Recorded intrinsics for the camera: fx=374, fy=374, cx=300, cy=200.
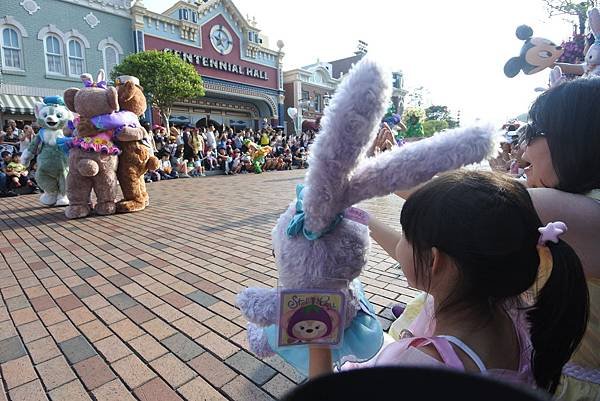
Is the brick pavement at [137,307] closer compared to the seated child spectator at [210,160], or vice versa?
the brick pavement at [137,307]

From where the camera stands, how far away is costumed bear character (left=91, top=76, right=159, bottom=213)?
5289 millimetres

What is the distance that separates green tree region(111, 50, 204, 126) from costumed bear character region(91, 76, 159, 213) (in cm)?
1117

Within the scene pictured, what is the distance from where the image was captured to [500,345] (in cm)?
95

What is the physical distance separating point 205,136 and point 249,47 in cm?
1261

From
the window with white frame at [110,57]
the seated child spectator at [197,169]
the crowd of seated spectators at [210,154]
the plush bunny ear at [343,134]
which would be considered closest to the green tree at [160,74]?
the window with white frame at [110,57]

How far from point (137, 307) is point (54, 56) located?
58.5 feet

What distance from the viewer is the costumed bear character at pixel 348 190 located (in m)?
0.91

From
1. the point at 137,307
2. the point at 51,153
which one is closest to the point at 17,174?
the point at 51,153

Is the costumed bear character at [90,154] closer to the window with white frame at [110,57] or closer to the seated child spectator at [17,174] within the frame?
the seated child spectator at [17,174]

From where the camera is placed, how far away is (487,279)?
36.0 inches

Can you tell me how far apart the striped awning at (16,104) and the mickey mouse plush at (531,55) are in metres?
17.2

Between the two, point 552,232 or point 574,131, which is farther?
point 574,131

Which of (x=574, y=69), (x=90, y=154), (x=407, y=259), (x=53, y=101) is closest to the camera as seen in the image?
(x=407, y=259)

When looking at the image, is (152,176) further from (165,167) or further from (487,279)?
(487,279)
